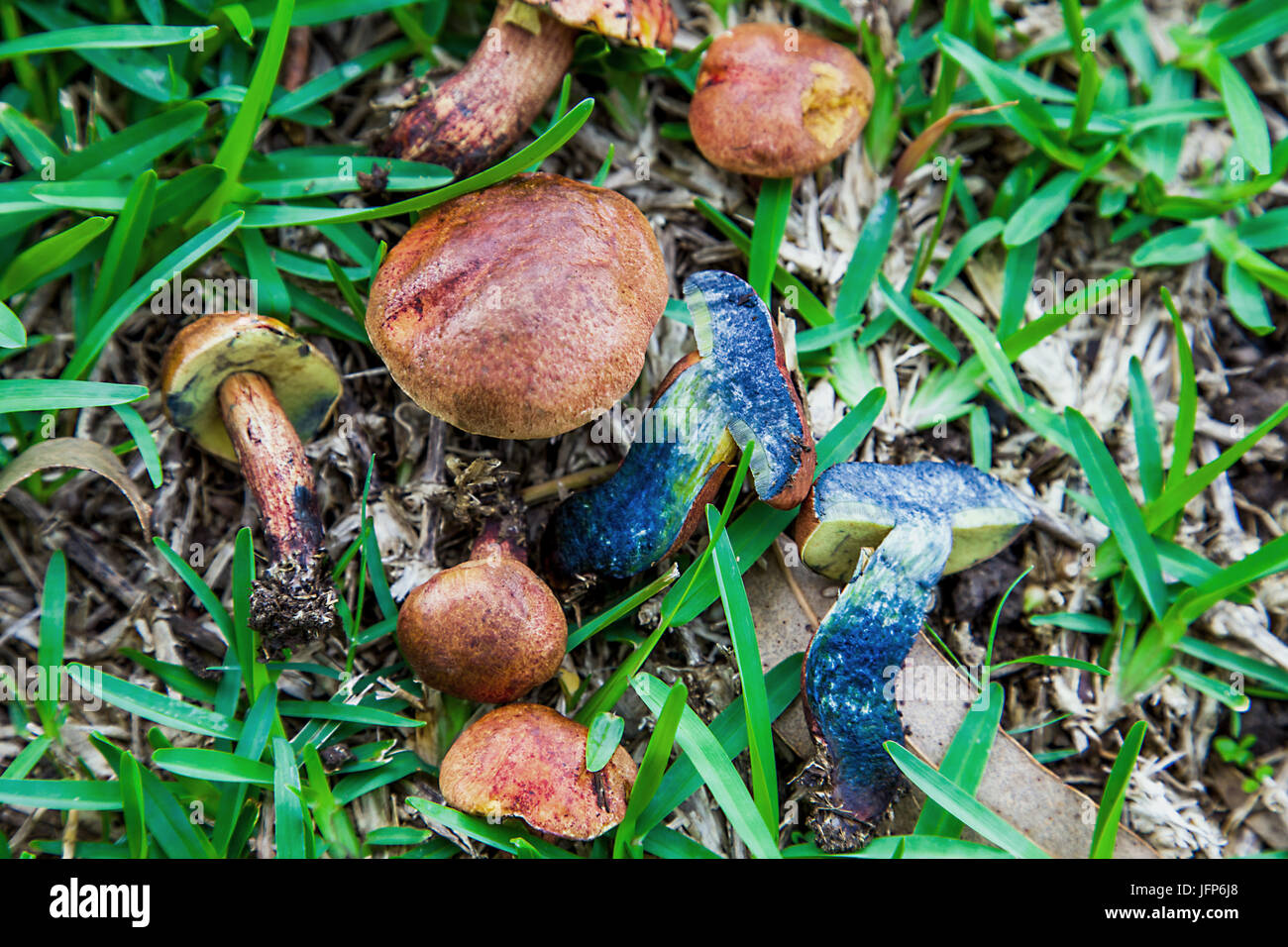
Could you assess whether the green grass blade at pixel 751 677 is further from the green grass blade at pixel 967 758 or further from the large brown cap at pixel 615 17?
the large brown cap at pixel 615 17

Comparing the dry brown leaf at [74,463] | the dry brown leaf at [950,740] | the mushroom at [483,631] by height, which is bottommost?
the dry brown leaf at [950,740]

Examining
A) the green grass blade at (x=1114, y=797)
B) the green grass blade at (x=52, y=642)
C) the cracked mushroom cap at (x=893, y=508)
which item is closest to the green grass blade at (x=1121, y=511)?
the cracked mushroom cap at (x=893, y=508)

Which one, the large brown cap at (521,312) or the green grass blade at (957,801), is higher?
the large brown cap at (521,312)

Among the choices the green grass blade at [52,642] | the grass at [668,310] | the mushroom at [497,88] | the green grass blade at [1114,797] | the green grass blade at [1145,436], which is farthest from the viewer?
the green grass blade at [1145,436]

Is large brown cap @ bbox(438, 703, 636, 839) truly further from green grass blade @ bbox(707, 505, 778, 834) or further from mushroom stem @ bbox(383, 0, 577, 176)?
mushroom stem @ bbox(383, 0, 577, 176)

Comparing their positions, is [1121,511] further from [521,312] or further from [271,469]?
[271,469]

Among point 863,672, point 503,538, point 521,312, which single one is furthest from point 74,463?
point 863,672

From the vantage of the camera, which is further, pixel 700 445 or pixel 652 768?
pixel 700 445

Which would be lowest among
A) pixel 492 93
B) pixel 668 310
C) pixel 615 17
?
pixel 668 310
